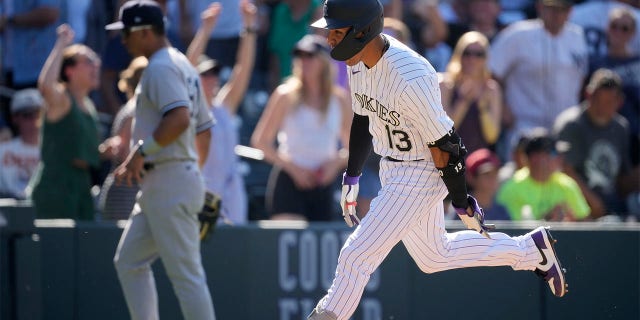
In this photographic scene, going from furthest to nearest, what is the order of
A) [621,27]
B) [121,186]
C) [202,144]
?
[621,27]
[121,186]
[202,144]

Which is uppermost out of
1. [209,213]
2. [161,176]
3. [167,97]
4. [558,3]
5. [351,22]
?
[558,3]

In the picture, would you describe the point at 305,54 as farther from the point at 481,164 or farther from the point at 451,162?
the point at 451,162

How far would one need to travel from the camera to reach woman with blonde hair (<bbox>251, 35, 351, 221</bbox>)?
Result: 29.1 feet

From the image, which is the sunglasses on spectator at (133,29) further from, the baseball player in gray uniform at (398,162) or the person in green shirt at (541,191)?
the person in green shirt at (541,191)

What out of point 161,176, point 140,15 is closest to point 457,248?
point 161,176

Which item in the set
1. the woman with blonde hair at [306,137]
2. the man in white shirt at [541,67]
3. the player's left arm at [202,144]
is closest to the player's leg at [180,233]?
the player's left arm at [202,144]

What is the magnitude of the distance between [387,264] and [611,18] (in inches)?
131

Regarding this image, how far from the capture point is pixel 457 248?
598cm

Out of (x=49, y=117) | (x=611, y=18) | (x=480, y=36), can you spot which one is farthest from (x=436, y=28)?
(x=49, y=117)

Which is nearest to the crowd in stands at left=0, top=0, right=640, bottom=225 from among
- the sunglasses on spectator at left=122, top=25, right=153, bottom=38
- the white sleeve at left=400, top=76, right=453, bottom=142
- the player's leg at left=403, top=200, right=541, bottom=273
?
the sunglasses on spectator at left=122, top=25, right=153, bottom=38

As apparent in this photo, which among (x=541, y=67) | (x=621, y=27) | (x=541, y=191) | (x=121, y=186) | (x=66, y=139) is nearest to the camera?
(x=121, y=186)

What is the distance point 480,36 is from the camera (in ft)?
31.0

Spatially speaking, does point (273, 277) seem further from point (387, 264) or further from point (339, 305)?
point (339, 305)

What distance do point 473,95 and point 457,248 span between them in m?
3.64
